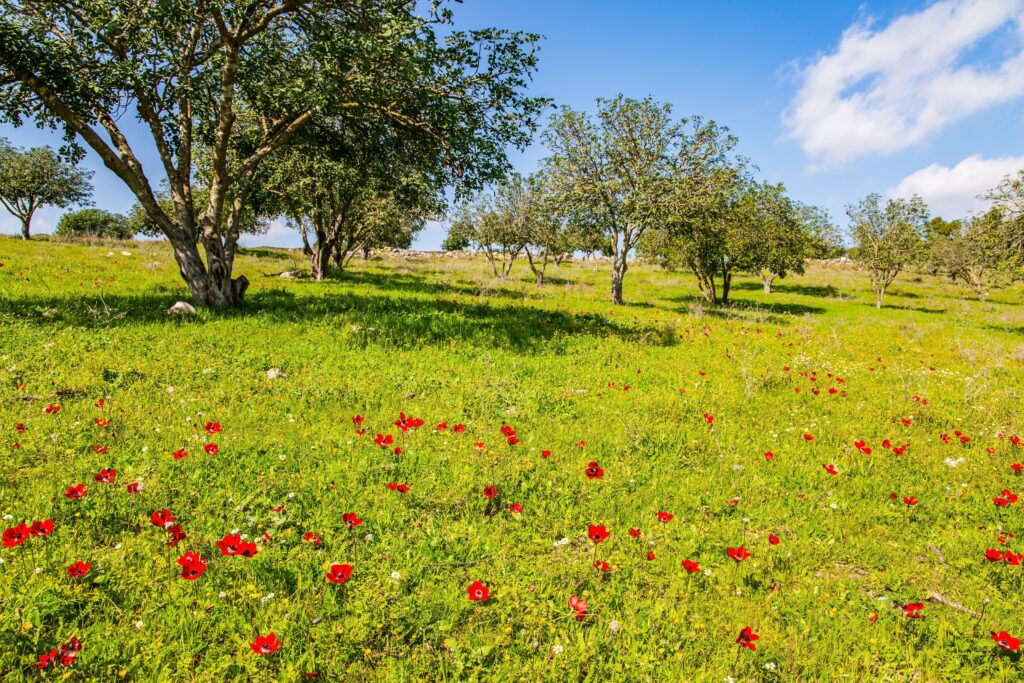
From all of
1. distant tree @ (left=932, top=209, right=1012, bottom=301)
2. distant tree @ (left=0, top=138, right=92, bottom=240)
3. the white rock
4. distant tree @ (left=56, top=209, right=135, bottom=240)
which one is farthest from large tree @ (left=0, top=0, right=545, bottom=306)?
distant tree @ (left=56, top=209, right=135, bottom=240)

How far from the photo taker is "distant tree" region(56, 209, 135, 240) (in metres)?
87.2

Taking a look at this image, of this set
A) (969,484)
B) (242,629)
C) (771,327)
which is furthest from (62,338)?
(771,327)

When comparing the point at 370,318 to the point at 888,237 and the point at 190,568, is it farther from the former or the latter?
the point at 888,237

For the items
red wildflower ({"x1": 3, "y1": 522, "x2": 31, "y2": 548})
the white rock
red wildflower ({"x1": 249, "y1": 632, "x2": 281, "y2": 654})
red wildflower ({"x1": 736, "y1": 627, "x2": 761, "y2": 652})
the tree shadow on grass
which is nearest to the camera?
red wildflower ({"x1": 249, "y1": 632, "x2": 281, "y2": 654})

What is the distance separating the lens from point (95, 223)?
87.4 metres

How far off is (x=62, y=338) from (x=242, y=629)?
8617mm

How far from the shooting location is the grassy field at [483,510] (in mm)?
3396

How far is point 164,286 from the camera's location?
602 inches

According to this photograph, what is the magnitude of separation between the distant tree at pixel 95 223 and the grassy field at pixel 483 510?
4077 inches

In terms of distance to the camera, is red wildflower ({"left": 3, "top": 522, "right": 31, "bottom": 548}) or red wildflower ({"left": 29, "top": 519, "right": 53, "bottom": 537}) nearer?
red wildflower ({"left": 3, "top": 522, "right": 31, "bottom": 548})

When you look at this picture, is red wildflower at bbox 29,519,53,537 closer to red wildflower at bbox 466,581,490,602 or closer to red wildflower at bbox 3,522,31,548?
red wildflower at bbox 3,522,31,548

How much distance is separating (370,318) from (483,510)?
825 cm

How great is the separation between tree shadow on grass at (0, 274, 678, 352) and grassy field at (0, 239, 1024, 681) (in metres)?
0.24

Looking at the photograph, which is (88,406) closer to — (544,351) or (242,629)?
(242,629)
